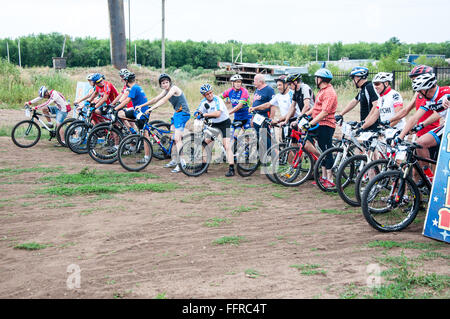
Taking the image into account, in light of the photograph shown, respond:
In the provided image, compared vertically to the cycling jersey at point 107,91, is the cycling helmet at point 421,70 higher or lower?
higher

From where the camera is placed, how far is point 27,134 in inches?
529

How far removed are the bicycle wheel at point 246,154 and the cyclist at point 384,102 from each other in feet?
8.80

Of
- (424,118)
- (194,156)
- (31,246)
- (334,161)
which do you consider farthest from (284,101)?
(31,246)

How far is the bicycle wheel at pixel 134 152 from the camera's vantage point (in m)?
10.6

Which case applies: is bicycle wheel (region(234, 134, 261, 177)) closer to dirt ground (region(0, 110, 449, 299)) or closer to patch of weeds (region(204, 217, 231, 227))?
dirt ground (region(0, 110, 449, 299))

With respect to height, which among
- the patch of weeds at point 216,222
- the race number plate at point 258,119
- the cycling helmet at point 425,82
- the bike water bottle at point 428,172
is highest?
the cycling helmet at point 425,82

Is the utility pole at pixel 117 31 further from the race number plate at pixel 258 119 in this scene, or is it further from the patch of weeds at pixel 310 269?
the patch of weeds at pixel 310 269

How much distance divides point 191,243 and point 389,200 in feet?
9.24

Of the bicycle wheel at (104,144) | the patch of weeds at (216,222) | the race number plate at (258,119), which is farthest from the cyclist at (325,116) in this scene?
the bicycle wheel at (104,144)

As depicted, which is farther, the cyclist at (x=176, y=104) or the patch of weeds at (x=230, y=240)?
the cyclist at (x=176, y=104)

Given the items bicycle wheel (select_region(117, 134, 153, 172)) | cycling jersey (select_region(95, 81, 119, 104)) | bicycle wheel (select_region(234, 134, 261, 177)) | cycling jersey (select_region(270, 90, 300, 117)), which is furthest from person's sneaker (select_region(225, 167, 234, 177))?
cycling jersey (select_region(95, 81, 119, 104))

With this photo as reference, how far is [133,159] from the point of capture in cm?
1094

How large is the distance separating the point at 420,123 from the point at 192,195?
13.2 feet

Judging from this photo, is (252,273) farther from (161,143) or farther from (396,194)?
(161,143)
